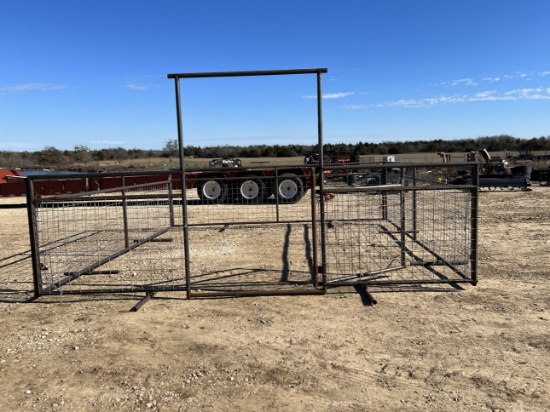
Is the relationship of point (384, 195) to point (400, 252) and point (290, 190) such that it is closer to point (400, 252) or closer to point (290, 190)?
point (400, 252)

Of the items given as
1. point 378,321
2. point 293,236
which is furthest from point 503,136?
point 378,321

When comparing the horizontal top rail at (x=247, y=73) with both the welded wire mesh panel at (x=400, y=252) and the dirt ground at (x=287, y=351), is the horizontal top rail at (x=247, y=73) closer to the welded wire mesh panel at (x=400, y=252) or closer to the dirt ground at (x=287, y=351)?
the welded wire mesh panel at (x=400, y=252)

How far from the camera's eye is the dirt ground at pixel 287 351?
2934 millimetres

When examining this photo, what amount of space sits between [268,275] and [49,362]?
2.95m

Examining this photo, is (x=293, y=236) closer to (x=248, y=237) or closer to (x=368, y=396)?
(x=248, y=237)

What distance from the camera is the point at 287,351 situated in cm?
362

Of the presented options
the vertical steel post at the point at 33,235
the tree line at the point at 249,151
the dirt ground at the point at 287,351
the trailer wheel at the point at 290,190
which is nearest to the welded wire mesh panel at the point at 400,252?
the dirt ground at the point at 287,351

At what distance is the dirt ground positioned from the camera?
9.62 feet

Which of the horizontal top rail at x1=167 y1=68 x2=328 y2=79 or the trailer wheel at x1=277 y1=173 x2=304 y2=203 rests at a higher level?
the horizontal top rail at x1=167 y1=68 x2=328 y2=79

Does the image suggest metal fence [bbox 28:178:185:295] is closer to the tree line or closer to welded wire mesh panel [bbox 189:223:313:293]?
welded wire mesh panel [bbox 189:223:313:293]

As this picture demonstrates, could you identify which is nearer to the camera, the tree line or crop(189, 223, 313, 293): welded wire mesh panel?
crop(189, 223, 313, 293): welded wire mesh panel

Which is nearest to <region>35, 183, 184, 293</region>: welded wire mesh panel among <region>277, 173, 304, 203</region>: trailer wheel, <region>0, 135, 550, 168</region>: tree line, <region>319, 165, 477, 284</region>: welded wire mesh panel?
<region>319, 165, 477, 284</region>: welded wire mesh panel

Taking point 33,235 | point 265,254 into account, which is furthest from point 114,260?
point 265,254

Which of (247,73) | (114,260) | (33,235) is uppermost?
(247,73)
